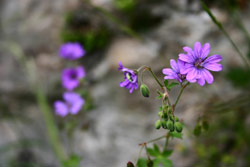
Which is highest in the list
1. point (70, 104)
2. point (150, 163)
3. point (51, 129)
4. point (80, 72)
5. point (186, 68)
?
point (80, 72)

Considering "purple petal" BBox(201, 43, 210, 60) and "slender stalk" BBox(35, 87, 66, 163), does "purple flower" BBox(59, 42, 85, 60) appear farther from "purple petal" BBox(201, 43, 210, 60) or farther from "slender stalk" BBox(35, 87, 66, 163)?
"purple petal" BBox(201, 43, 210, 60)

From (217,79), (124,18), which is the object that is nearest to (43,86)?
(124,18)

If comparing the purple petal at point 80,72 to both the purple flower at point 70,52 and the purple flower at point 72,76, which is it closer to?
the purple flower at point 72,76

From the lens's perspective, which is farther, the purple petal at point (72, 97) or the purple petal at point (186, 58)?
the purple petal at point (72, 97)

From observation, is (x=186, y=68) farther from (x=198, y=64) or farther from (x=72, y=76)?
(x=72, y=76)

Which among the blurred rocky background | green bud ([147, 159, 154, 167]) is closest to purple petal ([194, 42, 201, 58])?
green bud ([147, 159, 154, 167])

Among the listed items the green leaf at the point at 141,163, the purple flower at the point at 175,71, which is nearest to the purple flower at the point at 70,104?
the green leaf at the point at 141,163

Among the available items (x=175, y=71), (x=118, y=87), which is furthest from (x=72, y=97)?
(x=175, y=71)

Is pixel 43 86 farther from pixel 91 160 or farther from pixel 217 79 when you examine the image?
pixel 217 79
